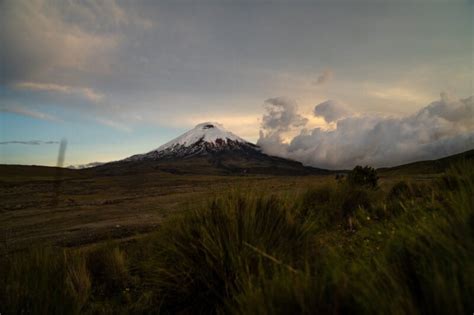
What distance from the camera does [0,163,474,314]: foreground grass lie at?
180cm

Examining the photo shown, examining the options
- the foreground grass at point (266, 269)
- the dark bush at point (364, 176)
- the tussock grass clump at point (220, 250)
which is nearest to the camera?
the foreground grass at point (266, 269)

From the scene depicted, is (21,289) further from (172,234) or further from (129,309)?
(172,234)

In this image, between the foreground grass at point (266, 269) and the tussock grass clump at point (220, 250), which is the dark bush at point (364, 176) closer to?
the foreground grass at point (266, 269)

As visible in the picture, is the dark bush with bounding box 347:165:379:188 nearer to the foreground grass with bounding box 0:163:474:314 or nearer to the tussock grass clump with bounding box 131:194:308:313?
the foreground grass with bounding box 0:163:474:314

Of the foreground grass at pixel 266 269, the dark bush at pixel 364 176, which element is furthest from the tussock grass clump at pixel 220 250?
the dark bush at pixel 364 176

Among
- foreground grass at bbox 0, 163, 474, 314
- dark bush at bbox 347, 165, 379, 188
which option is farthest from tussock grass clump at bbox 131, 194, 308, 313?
dark bush at bbox 347, 165, 379, 188

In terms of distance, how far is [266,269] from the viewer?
2916mm

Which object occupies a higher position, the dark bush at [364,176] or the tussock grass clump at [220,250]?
the dark bush at [364,176]

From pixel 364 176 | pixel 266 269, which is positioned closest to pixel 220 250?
pixel 266 269

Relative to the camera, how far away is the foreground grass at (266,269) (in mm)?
1800

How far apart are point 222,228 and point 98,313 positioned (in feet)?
5.52

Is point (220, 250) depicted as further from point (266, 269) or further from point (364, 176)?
point (364, 176)

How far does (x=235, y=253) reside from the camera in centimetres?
314

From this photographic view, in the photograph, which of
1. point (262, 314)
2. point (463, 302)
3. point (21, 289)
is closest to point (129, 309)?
point (21, 289)
